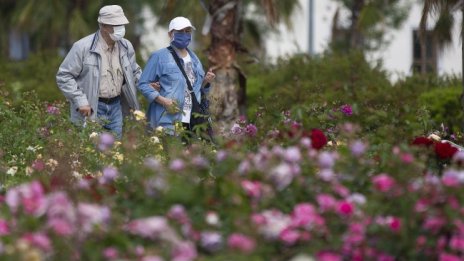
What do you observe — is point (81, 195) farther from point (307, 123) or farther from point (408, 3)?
point (408, 3)

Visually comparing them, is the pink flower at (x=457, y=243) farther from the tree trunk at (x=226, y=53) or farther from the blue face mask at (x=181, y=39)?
the tree trunk at (x=226, y=53)

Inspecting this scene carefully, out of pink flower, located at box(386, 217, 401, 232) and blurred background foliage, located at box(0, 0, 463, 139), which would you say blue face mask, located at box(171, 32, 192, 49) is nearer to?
blurred background foliage, located at box(0, 0, 463, 139)

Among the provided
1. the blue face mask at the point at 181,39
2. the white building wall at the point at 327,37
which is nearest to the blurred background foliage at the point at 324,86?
the blue face mask at the point at 181,39

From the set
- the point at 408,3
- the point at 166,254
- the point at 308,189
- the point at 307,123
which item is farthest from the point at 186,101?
the point at 408,3

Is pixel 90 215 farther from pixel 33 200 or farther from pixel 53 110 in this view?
pixel 53 110

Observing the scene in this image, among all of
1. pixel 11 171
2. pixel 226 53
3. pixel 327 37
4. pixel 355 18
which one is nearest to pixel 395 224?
pixel 11 171

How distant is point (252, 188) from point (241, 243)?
61 centimetres

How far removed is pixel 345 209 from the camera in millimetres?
5191

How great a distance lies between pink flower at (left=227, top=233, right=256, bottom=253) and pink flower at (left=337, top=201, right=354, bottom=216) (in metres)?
0.58

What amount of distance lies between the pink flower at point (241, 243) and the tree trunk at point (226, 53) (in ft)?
33.7

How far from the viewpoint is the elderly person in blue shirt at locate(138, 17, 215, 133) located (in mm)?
9977

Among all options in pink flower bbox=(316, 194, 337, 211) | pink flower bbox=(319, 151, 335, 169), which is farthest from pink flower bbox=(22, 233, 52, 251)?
pink flower bbox=(319, 151, 335, 169)

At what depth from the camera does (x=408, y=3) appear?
35.3 meters

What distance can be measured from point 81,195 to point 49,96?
11.5 metres
